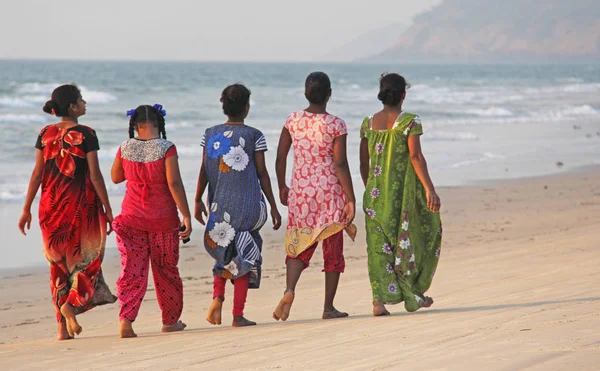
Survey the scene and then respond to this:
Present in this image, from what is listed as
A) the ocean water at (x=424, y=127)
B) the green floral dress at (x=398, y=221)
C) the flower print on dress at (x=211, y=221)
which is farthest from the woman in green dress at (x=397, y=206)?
the ocean water at (x=424, y=127)

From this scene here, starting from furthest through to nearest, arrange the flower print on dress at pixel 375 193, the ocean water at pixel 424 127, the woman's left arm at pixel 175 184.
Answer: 1. the ocean water at pixel 424 127
2. the flower print on dress at pixel 375 193
3. the woman's left arm at pixel 175 184

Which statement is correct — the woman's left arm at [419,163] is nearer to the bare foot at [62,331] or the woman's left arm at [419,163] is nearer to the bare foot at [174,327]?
the bare foot at [174,327]

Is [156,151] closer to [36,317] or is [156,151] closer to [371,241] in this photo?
[371,241]

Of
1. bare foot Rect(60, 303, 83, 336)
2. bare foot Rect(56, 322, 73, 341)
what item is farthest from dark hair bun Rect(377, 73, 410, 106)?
bare foot Rect(56, 322, 73, 341)

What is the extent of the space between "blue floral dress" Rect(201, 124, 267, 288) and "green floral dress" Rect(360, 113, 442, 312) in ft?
2.23

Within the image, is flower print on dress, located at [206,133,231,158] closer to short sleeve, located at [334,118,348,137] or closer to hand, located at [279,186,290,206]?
hand, located at [279,186,290,206]

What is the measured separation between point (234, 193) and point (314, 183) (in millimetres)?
486

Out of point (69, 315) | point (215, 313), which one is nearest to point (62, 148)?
point (69, 315)

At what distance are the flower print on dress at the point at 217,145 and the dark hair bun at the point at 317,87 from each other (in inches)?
21.6

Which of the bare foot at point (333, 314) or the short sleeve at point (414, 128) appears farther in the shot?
the bare foot at point (333, 314)

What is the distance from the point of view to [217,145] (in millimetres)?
5609

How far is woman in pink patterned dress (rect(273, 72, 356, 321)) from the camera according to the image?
5.65 meters

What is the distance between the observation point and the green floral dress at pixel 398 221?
566cm

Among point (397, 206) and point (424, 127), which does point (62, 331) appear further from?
point (424, 127)
